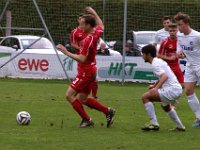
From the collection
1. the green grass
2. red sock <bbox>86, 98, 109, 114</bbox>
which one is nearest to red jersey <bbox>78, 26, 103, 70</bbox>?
red sock <bbox>86, 98, 109, 114</bbox>

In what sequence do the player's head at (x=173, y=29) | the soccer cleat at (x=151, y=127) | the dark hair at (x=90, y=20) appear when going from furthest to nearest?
the player's head at (x=173, y=29) → the dark hair at (x=90, y=20) → the soccer cleat at (x=151, y=127)

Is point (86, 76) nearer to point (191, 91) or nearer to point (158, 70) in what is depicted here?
point (158, 70)

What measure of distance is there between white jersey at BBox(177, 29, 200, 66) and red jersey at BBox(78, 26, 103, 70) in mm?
1629

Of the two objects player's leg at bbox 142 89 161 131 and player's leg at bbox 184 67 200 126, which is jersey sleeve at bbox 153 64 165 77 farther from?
player's leg at bbox 184 67 200 126

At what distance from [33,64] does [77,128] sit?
1511 centimetres

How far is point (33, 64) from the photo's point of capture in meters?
27.9

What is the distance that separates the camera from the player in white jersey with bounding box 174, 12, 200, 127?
543 inches

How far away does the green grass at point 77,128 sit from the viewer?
1082 cm

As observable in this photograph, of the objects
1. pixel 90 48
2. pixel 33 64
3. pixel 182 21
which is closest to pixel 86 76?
pixel 90 48

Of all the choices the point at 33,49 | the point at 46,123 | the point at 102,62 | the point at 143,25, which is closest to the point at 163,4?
the point at 143,25

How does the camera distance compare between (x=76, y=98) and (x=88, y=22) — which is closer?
(x=88, y=22)

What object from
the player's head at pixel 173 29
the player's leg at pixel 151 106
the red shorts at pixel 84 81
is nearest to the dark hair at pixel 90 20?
the red shorts at pixel 84 81

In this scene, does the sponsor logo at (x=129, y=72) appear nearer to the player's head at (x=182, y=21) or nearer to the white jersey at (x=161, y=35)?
the white jersey at (x=161, y=35)

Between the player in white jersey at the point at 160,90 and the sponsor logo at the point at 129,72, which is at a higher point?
the player in white jersey at the point at 160,90
